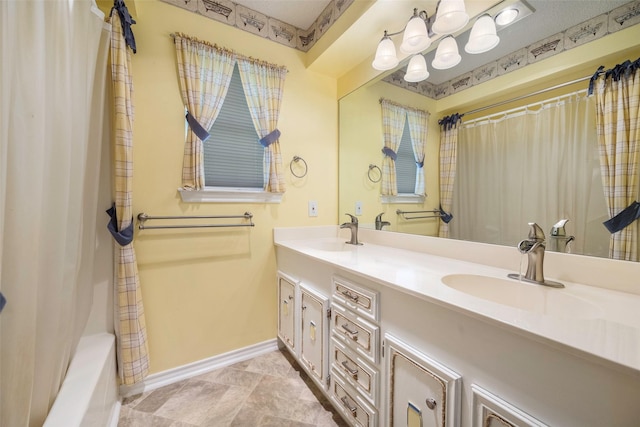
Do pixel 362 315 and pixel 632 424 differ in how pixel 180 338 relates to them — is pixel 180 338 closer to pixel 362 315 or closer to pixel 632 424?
pixel 362 315

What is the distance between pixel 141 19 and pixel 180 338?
1977mm

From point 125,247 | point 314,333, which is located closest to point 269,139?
point 125,247

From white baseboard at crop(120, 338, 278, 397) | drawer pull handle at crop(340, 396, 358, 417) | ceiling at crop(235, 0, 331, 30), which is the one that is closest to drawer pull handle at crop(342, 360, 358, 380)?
drawer pull handle at crop(340, 396, 358, 417)

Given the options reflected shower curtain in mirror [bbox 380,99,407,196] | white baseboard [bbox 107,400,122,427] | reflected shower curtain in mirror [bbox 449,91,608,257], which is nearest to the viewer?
reflected shower curtain in mirror [bbox 449,91,608,257]

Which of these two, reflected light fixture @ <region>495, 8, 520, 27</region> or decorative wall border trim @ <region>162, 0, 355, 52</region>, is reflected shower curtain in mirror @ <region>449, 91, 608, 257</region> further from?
decorative wall border trim @ <region>162, 0, 355, 52</region>

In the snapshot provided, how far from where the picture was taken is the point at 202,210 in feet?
5.46

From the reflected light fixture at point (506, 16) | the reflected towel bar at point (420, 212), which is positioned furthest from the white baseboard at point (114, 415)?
the reflected light fixture at point (506, 16)

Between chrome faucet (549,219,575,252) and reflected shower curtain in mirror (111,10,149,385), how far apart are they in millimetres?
2017

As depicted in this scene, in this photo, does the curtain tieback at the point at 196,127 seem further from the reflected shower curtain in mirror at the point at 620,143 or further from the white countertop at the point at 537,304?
the reflected shower curtain in mirror at the point at 620,143

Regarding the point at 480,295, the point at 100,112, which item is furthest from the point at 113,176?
the point at 480,295

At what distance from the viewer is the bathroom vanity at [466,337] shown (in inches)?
21.7

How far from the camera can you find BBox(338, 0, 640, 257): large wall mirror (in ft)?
3.09

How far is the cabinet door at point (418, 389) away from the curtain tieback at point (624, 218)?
0.81 metres

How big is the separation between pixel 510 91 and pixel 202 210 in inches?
72.1
